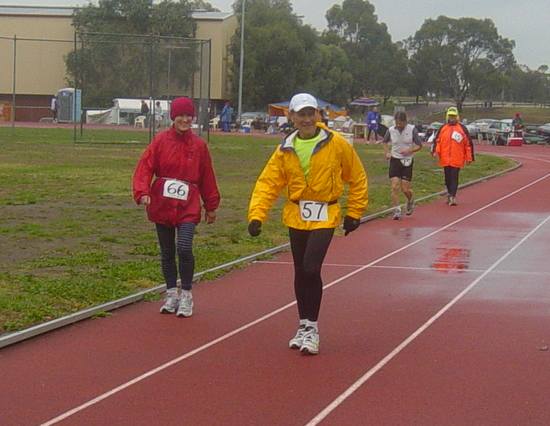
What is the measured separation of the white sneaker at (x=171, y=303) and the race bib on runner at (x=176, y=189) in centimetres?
90

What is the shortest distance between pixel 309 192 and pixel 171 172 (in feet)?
5.62

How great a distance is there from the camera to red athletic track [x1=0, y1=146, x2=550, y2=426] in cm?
664

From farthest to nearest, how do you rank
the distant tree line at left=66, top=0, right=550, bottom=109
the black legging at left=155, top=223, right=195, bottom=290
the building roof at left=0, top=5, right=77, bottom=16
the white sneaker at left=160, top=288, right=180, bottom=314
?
1. the building roof at left=0, top=5, right=77, bottom=16
2. the distant tree line at left=66, top=0, right=550, bottom=109
3. the white sneaker at left=160, top=288, right=180, bottom=314
4. the black legging at left=155, top=223, right=195, bottom=290

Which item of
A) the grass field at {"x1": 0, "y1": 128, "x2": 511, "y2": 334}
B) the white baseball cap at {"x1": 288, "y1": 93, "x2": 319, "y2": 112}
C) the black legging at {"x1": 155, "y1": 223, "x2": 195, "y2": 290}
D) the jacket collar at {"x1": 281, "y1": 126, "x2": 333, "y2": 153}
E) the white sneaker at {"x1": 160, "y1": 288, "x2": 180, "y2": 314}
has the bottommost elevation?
the grass field at {"x1": 0, "y1": 128, "x2": 511, "y2": 334}

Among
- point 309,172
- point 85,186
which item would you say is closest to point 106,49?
point 85,186

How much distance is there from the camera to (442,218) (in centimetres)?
1842

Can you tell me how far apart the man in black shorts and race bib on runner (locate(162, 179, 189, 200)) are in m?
9.13

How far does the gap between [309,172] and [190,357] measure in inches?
61.2

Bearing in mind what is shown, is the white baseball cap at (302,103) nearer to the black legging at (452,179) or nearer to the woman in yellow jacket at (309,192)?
the woman in yellow jacket at (309,192)

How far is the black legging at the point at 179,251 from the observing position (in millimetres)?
9539

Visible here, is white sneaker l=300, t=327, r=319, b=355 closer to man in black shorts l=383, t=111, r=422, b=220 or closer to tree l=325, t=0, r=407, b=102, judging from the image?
man in black shorts l=383, t=111, r=422, b=220

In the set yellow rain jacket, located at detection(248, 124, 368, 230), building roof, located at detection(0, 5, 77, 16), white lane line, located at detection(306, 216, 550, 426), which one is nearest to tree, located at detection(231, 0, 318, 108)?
building roof, located at detection(0, 5, 77, 16)

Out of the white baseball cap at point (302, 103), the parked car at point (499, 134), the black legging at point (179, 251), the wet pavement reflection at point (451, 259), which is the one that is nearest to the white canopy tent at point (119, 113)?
the parked car at point (499, 134)

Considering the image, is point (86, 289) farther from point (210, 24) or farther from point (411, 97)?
point (411, 97)
